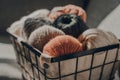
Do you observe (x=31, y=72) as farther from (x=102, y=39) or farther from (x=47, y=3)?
(x=47, y=3)

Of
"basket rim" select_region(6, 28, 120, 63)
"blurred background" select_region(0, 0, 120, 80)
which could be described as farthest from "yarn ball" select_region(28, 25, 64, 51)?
"blurred background" select_region(0, 0, 120, 80)

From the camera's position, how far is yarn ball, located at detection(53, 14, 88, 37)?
1.53 feet

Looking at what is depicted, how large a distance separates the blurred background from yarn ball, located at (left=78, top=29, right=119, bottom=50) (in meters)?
0.24

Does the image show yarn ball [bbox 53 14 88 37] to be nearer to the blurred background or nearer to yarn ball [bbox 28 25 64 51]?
yarn ball [bbox 28 25 64 51]

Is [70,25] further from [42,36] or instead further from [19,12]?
[19,12]

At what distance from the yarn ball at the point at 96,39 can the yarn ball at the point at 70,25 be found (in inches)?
0.9

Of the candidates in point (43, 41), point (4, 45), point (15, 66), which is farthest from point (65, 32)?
point (4, 45)

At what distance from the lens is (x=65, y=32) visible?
0.47 m

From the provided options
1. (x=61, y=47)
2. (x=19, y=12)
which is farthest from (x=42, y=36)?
(x=19, y=12)

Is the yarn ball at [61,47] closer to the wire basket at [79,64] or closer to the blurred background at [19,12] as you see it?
the wire basket at [79,64]

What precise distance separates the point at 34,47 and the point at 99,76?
0.44 ft

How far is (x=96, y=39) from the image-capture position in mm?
433

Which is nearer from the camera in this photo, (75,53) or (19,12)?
(75,53)

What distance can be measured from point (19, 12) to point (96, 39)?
0.50m
